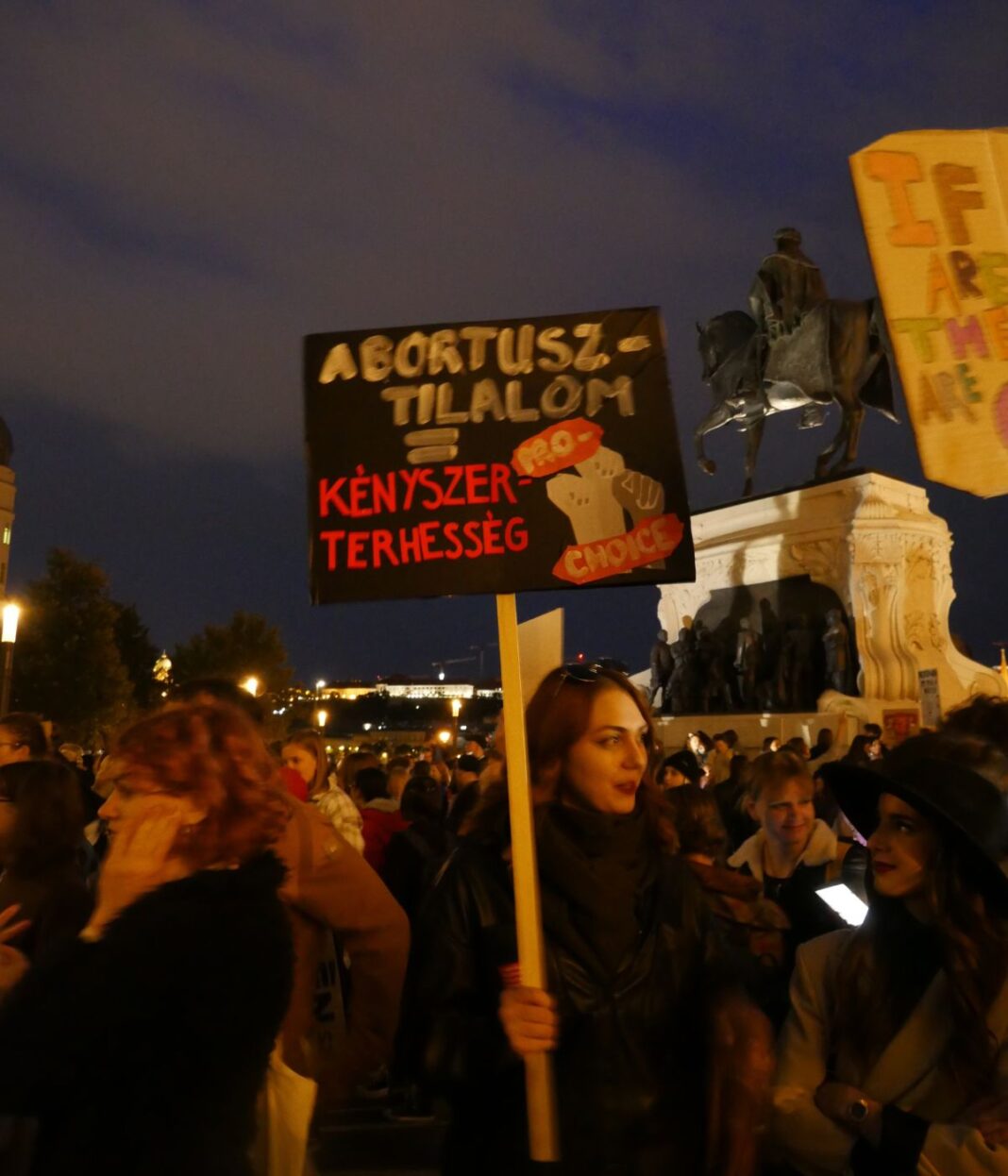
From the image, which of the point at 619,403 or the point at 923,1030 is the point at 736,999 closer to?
the point at 923,1030

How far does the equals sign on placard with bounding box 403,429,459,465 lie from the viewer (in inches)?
120

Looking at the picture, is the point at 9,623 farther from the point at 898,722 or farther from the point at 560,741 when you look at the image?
the point at 560,741

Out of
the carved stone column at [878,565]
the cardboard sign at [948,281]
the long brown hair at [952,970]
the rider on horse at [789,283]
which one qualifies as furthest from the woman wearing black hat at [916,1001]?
the rider on horse at [789,283]

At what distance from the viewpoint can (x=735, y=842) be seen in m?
7.94

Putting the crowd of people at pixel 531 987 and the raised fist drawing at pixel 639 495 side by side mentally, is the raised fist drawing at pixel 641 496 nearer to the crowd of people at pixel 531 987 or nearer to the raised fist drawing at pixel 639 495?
the raised fist drawing at pixel 639 495

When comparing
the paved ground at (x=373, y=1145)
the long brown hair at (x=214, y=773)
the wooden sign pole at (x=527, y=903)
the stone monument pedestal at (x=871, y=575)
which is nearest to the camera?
the long brown hair at (x=214, y=773)

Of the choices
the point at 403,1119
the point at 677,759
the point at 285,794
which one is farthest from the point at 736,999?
the point at 677,759

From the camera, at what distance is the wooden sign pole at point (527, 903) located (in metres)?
2.34

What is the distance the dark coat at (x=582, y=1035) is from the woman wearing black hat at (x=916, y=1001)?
22 cm

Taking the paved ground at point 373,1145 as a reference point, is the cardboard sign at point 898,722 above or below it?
above

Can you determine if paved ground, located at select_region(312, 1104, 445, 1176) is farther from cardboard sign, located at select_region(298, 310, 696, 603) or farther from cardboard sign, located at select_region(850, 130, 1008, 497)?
cardboard sign, located at select_region(850, 130, 1008, 497)

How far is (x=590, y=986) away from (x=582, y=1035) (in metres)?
0.10

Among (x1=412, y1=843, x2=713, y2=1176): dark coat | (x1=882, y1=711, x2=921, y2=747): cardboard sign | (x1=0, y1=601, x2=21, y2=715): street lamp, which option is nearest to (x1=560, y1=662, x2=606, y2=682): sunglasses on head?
(x1=412, y1=843, x2=713, y2=1176): dark coat

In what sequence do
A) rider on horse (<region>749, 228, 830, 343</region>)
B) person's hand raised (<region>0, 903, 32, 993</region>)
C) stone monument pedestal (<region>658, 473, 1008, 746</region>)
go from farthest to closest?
rider on horse (<region>749, 228, 830, 343</region>)
stone monument pedestal (<region>658, 473, 1008, 746</region>)
person's hand raised (<region>0, 903, 32, 993</region>)
